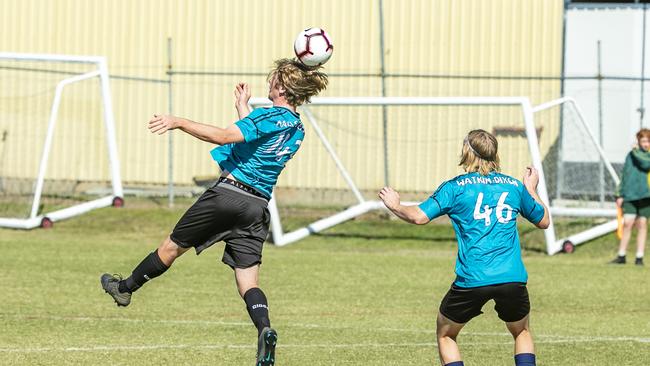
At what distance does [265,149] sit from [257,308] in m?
0.99

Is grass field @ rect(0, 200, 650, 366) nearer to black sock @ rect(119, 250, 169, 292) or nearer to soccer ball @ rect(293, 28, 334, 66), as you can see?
black sock @ rect(119, 250, 169, 292)

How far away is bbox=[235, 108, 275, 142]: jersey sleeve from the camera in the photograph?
7781 millimetres

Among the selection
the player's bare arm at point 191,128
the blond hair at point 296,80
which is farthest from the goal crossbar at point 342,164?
the player's bare arm at point 191,128

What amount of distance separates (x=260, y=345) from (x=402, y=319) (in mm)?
3902

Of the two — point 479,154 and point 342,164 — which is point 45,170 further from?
point 479,154

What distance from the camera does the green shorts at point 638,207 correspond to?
16484 millimetres

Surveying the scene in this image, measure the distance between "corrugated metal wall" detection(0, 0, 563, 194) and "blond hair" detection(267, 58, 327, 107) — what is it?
10956mm

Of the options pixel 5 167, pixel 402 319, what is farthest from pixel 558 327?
pixel 5 167

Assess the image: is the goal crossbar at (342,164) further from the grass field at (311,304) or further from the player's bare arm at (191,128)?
the player's bare arm at (191,128)

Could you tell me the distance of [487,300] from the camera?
722 cm

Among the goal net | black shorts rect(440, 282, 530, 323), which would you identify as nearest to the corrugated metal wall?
the goal net

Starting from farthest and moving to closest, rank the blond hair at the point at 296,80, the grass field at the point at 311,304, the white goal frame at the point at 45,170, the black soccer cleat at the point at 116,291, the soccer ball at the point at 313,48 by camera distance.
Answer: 1. the white goal frame at the point at 45,170
2. the grass field at the point at 311,304
3. the soccer ball at the point at 313,48
4. the black soccer cleat at the point at 116,291
5. the blond hair at the point at 296,80

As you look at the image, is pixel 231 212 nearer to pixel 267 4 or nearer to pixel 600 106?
pixel 600 106

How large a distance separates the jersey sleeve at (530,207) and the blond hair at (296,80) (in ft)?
5.13
